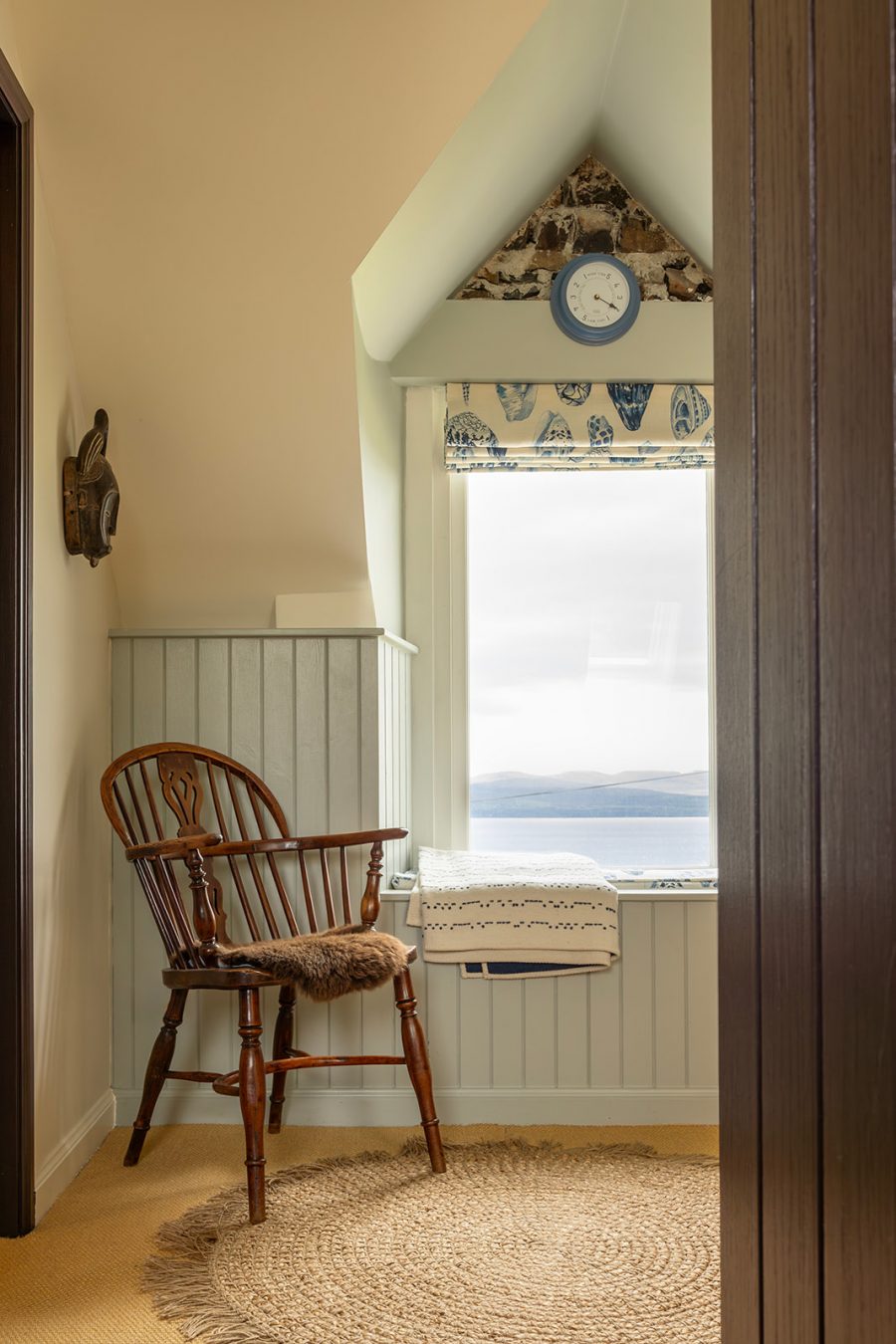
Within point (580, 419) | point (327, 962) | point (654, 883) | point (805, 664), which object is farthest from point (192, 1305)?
A: point (580, 419)

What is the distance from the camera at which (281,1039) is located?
2.78m

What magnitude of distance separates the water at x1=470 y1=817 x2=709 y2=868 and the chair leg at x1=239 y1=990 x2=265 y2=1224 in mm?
1347

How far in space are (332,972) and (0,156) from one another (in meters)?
1.79

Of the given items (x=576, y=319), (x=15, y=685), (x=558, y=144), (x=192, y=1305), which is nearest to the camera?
(x=192, y=1305)

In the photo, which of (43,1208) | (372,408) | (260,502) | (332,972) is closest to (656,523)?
(372,408)

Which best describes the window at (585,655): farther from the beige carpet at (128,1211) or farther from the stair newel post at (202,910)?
the stair newel post at (202,910)

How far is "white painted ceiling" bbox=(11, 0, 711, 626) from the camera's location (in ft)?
7.51

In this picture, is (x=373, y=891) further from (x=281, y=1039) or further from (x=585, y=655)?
(x=585, y=655)

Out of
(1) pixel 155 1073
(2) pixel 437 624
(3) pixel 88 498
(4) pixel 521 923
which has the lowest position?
(1) pixel 155 1073

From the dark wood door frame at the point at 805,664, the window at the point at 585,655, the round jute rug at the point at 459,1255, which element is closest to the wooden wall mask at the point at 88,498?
the window at the point at 585,655

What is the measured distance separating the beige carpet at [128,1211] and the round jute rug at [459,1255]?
0.06 metres

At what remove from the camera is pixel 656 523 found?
11.9ft

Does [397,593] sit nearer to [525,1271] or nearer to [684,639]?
[684,639]

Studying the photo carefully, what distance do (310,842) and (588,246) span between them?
2039mm
